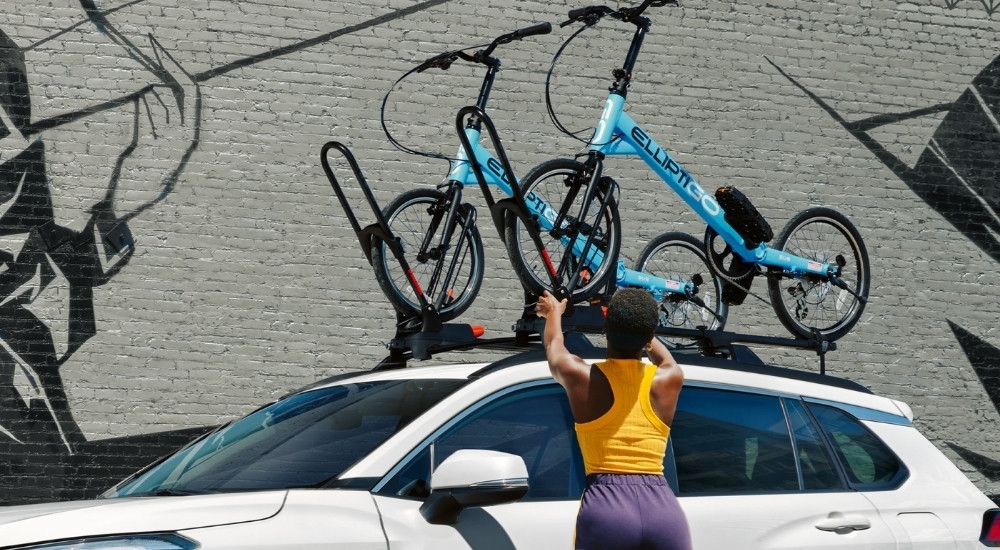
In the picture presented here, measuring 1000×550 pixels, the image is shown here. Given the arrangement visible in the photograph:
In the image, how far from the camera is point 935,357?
36.0 ft

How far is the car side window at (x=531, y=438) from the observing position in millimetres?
3686

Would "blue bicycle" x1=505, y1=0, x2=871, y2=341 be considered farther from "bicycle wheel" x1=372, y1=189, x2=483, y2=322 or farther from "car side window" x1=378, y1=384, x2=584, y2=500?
"car side window" x1=378, y1=384, x2=584, y2=500

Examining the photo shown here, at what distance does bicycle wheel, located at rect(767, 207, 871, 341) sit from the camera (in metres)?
6.66

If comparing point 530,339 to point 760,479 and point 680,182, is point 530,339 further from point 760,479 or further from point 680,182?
point 680,182

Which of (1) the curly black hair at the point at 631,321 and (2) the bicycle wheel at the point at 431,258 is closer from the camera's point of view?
(1) the curly black hair at the point at 631,321

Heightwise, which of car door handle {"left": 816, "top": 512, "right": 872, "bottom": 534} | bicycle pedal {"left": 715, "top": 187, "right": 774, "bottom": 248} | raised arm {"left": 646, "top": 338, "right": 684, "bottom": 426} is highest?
bicycle pedal {"left": 715, "top": 187, "right": 774, "bottom": 248}

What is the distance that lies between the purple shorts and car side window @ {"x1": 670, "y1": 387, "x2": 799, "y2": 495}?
0.46 meters

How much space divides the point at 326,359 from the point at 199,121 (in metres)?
2.36

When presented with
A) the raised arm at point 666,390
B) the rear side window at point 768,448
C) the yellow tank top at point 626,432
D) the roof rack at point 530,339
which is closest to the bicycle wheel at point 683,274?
the roof rack at point 530,339

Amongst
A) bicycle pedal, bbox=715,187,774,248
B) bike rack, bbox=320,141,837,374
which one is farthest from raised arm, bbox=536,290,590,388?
bicycle pedal, bbox=715,187,774,248

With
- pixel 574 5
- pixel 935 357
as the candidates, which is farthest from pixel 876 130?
pixel 574 5

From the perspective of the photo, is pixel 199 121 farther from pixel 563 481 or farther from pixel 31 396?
pixel 563 481

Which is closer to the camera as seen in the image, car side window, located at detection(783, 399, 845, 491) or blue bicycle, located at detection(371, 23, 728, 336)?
car side window, located at detection(783, 399, 845, 491)

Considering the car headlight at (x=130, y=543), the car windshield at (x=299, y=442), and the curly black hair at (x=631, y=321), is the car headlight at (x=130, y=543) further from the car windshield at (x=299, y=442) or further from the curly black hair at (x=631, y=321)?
the curly black hair at (x=631, y=321)
